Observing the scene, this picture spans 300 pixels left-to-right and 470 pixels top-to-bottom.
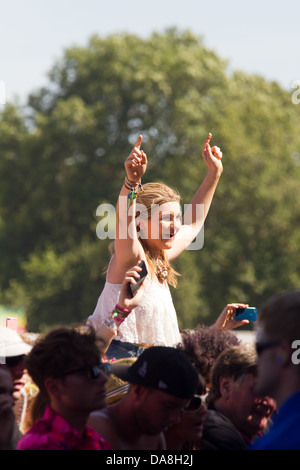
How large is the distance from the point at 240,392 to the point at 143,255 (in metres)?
0.90

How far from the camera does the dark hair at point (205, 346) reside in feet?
12.0

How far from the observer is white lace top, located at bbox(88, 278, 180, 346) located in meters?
3.98

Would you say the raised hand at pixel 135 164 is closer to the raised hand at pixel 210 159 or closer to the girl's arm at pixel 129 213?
the girl's arm at pixel 129 213

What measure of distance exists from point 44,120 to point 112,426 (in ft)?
85.8

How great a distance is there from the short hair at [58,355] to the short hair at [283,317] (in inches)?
27.9

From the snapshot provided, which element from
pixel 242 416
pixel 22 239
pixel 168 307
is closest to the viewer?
pixel 242 416

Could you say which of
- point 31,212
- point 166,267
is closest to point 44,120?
point 31,212

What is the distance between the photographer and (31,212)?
28516mm

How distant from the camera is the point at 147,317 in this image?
4.06m

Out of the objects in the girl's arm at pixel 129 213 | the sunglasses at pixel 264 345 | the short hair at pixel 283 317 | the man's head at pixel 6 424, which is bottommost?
the man's head at pixel 6 424

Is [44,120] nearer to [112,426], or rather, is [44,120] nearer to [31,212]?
[31,212]

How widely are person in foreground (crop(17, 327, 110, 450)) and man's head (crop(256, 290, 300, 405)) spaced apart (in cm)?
68

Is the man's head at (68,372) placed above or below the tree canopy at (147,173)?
below

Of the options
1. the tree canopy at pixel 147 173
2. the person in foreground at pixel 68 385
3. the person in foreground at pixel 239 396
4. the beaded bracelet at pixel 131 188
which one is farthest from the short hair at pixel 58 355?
the tree canopy at pixel 147 173
